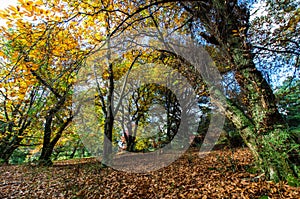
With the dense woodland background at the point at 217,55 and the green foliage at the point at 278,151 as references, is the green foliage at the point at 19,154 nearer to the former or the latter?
the dense woodland background at the point at 217,55

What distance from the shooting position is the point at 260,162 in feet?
8.89

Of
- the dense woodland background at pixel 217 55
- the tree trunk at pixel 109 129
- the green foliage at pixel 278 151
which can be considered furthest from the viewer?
the tree trunk at pixel 109 129

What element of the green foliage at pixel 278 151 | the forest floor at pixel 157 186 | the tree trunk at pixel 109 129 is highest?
the tree trunk at pixel 109 129

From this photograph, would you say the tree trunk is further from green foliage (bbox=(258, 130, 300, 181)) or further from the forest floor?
green foliage (bbox=(258, 130, 300, 181))

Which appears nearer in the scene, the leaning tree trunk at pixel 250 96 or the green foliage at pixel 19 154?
the leaning tree trunk at pixel 250 96

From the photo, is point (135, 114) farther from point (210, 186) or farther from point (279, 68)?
point (279, 68)

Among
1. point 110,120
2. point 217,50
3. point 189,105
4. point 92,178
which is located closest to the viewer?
point 217,50

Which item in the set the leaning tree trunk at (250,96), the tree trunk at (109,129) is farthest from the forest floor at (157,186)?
the tree trunk at (109,129)

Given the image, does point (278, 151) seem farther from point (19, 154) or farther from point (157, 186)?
point (19, 154)

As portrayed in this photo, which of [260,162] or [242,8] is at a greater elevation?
[242,8]

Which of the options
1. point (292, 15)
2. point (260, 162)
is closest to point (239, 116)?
point (260, 162)

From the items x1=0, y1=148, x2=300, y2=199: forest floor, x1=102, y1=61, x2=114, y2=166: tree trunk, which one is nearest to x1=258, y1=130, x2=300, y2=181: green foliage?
x1=0, y1=148, x2=300, y2=199: forest floor

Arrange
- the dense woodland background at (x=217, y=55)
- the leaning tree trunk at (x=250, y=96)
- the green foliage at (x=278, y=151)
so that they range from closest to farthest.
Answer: the dense woodland background at (x=217, y=55), the green foliage at (x=278, y=151), the leaning tree trunk at (x=250, y=96)

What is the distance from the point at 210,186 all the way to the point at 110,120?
3.88m
